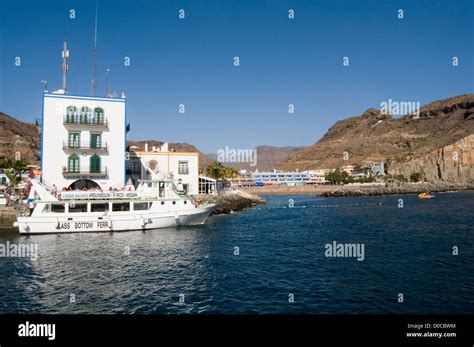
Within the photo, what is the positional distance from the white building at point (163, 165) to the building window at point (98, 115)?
9092mm

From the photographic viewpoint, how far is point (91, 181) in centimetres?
4712

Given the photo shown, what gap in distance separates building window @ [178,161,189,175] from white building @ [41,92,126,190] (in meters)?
12.0

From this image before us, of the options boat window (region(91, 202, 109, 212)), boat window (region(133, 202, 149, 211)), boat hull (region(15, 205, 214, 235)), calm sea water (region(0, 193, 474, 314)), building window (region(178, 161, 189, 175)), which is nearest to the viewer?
calm sea water (region(0, 193, 474, 314))

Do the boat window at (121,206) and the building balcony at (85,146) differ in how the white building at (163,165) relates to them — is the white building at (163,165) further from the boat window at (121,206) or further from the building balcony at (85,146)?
the boat window at (121,206)

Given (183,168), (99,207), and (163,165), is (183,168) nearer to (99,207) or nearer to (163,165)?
(163,165)

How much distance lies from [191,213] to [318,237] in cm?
1428

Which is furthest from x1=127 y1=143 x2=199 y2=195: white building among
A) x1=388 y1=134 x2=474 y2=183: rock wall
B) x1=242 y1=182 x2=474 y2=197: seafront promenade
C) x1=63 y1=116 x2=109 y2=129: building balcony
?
x1=388 y1=134 x2=474 y2=183: rock wall

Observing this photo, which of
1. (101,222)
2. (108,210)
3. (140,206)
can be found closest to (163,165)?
(140,206)

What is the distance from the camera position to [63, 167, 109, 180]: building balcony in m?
45.6

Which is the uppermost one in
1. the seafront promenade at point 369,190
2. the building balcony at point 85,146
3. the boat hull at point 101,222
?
the building balcony at point 85,146

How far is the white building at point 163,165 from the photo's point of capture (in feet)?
182

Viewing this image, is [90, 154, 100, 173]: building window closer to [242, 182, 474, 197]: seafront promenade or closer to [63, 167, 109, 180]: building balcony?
[63, 167, 109, 180]: building balcony

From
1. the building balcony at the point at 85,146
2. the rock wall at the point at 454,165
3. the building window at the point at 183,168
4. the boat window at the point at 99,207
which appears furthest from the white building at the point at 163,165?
the rock wall at the point at 454,165
